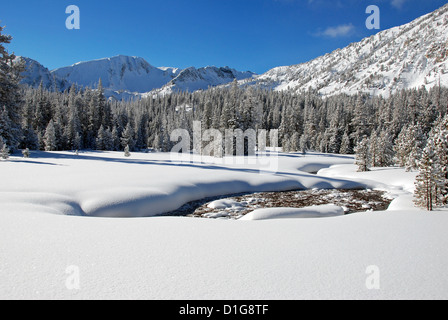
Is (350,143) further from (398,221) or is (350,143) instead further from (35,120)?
(35,120)

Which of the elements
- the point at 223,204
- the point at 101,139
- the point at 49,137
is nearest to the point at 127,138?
the point at 101,139

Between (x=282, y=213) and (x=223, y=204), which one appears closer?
(x=282, y=213)

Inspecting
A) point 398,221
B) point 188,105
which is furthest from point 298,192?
point 188,105

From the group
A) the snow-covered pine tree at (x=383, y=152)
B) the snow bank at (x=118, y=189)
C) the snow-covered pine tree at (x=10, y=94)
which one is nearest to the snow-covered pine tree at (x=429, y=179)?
the snow bank at (x=118, y=189)

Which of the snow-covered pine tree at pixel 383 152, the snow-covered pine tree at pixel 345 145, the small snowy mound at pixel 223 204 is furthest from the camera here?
the snow-covered pine tree at pixel 345 145

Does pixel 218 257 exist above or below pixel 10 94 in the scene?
below

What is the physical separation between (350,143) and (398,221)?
57906mm

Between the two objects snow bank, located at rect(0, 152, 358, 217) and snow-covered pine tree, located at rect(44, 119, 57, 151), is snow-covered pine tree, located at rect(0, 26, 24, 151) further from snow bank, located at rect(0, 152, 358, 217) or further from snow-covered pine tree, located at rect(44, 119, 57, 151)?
snow-covered pine tree, located at rect(44, 119, 57, 151)

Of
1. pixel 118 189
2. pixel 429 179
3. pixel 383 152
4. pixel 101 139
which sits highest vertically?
pixel 101 139

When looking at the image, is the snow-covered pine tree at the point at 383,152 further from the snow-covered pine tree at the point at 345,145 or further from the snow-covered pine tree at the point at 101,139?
the snow-covered pine tree at the point at 101,139

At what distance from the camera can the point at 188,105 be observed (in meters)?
132

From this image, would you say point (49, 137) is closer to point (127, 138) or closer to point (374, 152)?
point (127, 138)

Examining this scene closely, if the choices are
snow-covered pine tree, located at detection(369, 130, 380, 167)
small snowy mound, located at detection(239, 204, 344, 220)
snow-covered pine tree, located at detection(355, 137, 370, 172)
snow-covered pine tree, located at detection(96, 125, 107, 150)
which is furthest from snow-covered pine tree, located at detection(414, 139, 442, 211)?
snow-covered pine tree, located at detection(96, 125, 107, 150)

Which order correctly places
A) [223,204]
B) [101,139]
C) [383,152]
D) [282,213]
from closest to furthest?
1. [282,213]
2. [223,204]
3. [383,152]
4. [101,139]
